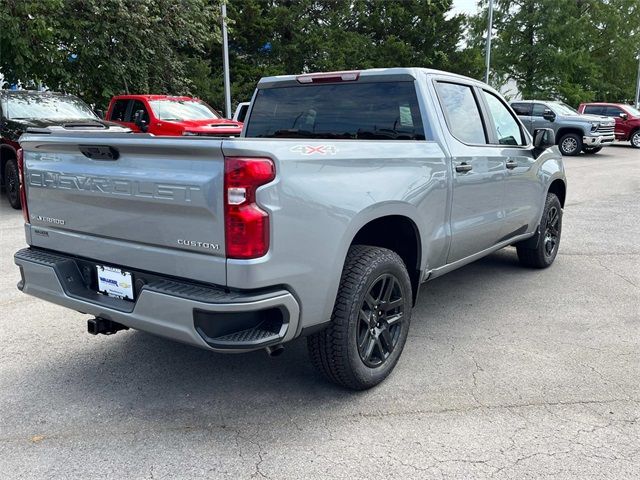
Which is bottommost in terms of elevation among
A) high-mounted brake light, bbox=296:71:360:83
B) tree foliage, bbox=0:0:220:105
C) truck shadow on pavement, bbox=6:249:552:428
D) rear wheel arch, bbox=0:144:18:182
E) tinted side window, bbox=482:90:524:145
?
truck shadow on pavement, bbox=6:249:552:428

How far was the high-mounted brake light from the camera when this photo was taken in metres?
4.22

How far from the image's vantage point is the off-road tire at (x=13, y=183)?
9633mm

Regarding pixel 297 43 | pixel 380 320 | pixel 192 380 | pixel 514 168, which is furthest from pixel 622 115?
pixel 192 380

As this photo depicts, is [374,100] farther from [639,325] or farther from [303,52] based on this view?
[303,52]

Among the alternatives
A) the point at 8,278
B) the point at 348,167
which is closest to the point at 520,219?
the point at 348,167

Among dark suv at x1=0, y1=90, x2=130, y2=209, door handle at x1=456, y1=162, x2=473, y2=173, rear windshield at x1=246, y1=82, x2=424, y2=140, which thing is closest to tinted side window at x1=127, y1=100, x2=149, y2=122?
dark suv at x1=0, y1=90, x2=130, y2=209

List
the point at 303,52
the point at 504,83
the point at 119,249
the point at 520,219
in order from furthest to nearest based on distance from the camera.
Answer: the point at 504,83 → the point at 303,52 → the point at 520,219 → the point at 119,249

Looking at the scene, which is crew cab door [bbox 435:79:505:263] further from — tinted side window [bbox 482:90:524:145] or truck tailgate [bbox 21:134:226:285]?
truck tailgate [bbox 21:134:226:285]

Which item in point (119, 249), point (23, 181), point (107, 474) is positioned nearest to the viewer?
point (107, 474)

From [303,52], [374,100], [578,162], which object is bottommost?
[578,162]

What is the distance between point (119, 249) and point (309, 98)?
195 centimetres

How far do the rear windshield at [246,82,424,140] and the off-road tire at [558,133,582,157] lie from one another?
720 inches

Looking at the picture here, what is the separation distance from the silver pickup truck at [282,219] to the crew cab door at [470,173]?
2 centimetres

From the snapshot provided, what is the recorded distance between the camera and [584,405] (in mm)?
3334
